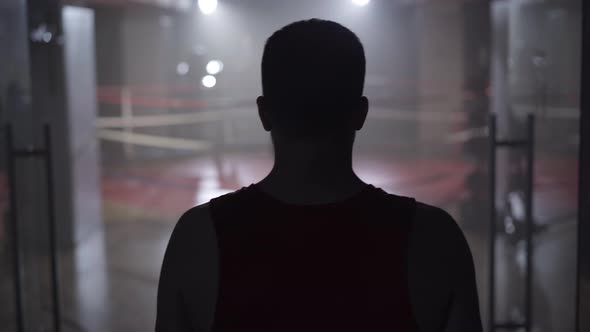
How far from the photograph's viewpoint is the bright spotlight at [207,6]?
6.96m

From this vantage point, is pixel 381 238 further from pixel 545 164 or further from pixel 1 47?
pixel 545 164

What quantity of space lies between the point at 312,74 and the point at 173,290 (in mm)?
276

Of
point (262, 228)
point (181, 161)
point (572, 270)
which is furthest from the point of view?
point (181, 161)

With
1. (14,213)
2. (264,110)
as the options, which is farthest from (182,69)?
(264,110)

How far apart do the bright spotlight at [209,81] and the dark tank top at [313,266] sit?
6981 mm

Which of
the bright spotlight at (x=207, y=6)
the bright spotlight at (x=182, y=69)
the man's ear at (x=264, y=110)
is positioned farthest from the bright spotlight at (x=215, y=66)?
the man's ear at (x=264, y=110)

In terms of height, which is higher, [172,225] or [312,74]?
[312,74]

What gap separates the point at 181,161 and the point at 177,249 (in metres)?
6.26

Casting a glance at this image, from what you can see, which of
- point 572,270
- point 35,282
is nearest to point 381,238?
point 572,270

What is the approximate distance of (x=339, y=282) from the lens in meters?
0.69

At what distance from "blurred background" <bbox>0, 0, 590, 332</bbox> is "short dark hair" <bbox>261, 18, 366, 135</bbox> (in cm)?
122

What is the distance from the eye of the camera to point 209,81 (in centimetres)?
782

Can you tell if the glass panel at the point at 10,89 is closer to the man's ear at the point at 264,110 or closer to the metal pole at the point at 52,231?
the metal pole at the point at 52,231

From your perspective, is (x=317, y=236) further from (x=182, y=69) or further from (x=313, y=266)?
(x=182, y=69)
